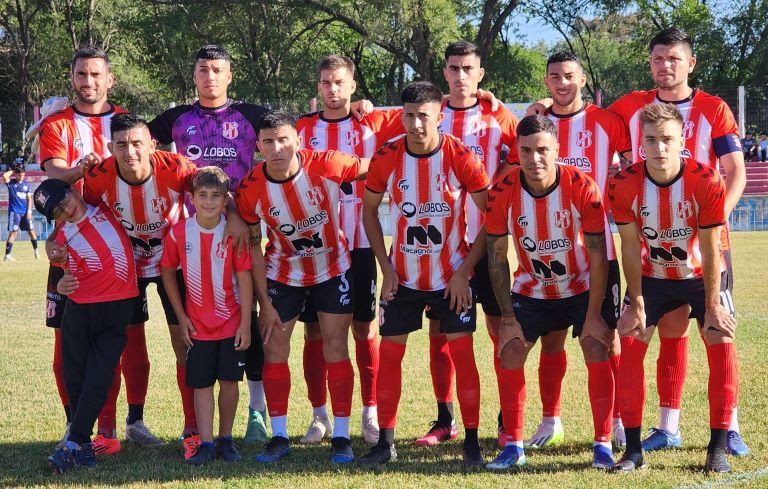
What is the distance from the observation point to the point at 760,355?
7.77 metres

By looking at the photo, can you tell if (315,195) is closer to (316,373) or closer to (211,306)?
(211,306)

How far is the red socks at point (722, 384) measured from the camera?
15.9 ft

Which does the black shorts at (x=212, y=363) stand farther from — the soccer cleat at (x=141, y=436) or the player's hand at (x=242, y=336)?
the soccer cleat at (x=141, y=436)

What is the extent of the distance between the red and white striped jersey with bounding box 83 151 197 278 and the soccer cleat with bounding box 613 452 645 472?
308 cm

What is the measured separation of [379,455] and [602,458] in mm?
1278

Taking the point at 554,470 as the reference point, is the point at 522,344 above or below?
above

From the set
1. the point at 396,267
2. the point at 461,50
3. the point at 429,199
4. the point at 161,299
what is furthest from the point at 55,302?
the point at 461,50

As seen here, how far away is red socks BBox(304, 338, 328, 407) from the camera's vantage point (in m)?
5.96

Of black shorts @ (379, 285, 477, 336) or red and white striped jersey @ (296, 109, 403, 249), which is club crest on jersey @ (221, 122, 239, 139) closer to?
red and white striped jersey @ (296, 109, 403, 249)

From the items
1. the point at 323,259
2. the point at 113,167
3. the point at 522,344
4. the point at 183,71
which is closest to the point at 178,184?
the point at 113,167

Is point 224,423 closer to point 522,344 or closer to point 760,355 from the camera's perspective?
point 522,344

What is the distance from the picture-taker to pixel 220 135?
19.3 feet

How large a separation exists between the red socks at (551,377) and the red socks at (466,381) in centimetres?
54

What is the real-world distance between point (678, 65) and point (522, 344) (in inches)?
79.4
